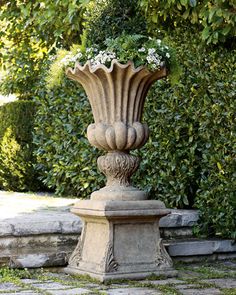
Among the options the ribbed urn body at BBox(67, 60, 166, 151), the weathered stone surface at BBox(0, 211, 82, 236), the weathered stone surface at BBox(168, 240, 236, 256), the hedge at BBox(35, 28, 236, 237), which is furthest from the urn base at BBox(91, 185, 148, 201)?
Answer: the hedge at BBox(35, 28, 236, 237)

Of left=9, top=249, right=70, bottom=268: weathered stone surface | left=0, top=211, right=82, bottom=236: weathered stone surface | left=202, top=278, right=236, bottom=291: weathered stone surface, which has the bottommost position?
left=202, top=278, right=236, bottom=291: weathered stone surface

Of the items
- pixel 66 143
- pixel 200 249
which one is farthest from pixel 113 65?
pixel 66 143

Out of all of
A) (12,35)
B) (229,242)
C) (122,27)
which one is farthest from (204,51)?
(12,35)

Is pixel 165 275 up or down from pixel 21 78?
down

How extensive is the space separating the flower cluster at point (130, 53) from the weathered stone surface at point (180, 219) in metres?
1.59

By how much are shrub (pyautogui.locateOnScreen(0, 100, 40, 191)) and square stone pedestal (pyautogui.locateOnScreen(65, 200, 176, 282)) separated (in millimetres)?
4209

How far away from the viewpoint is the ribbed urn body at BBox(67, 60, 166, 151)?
4.96 meters

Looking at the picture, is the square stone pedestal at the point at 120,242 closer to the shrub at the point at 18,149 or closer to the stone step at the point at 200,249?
the stone step at the point at 200,249

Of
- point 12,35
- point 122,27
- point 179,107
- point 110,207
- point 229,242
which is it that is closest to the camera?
point 110,207

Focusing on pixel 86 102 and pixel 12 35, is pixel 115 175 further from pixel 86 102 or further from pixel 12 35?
pixel 12 35

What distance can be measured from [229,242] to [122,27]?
107 inches

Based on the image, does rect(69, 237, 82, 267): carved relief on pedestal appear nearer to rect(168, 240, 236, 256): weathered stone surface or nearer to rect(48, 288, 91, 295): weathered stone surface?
rect(48, 288, 91, 295): weathered stone surface

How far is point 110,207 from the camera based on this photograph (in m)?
4.92

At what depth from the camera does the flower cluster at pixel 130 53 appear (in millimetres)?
4927
